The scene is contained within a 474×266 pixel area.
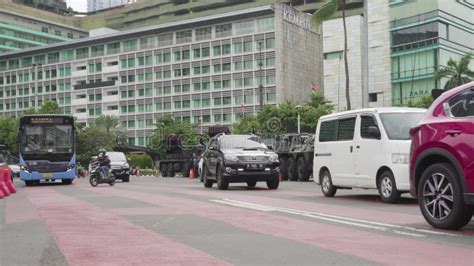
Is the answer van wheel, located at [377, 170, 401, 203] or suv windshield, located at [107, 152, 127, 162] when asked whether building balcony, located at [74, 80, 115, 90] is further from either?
van wheel, located at [377, 170, 401, 203]

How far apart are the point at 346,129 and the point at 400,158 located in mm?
2071

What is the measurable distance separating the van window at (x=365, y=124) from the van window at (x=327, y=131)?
3.72 feet

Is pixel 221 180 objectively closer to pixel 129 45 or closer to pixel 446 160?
pixel 446 160

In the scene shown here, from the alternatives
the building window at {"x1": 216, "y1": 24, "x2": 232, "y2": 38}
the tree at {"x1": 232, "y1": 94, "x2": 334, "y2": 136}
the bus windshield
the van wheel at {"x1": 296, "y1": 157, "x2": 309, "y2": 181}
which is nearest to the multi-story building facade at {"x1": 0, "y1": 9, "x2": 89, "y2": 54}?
the building window at {"x1": 216, "y1": 24, "x2": 232, "y2": 38}

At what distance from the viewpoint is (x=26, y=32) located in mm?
133000

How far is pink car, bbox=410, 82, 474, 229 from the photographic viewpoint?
763cm

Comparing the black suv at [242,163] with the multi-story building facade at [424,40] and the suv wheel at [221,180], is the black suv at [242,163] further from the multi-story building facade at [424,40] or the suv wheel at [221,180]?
the multi-story building facade at [424,40]

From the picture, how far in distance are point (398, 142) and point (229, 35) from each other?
80.9 m

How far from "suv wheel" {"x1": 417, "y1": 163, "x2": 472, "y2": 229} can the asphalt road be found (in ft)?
0.67

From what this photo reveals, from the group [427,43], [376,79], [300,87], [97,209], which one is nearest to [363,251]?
[97,209]

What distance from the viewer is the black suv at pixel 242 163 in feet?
59.5

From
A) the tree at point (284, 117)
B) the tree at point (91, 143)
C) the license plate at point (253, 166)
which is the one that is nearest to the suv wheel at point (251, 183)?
the license plate at point (253, 166)

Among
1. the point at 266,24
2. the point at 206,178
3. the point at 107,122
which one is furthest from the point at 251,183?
the point at 107,122

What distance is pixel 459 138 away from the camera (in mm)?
7707
